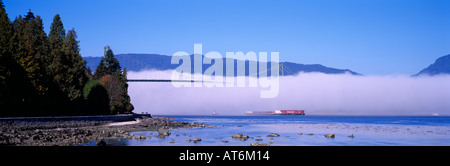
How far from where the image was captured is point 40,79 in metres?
36.6

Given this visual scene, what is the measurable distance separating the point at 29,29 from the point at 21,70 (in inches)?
743

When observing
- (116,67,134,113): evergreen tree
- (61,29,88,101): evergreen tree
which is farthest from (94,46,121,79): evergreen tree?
(61,29,88,101): evergreen tree

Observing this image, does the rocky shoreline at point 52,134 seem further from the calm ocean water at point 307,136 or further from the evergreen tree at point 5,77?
the evergreen tree at point 5,77

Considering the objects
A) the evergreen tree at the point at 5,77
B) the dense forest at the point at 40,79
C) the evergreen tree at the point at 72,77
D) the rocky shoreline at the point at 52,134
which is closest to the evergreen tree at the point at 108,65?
the dense forest at the point at 40,79

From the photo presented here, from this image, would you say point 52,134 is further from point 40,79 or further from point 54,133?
point 40,79

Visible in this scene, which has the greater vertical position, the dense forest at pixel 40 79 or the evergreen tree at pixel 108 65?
the evergreen tree at pixel 108 65

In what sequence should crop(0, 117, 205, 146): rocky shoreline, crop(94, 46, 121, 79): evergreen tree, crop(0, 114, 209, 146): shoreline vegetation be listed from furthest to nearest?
crop(94, 46, 121, 79): evergreen tree < crop(0, 114, 209, 146): shoreline vegetation < crop(0, 117, 205, 146): rocky shoreline

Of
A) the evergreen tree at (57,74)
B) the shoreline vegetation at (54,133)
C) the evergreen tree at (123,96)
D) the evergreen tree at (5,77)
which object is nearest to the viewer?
the shoreline vegetation at (54,133)

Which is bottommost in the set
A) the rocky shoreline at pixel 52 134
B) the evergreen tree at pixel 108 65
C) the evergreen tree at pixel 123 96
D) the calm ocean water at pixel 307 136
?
the calm ocean water at pixel 307 136

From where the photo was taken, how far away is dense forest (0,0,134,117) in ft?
104

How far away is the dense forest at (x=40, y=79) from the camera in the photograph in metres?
31.8

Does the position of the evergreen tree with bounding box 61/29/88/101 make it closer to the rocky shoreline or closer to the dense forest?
the dense forest

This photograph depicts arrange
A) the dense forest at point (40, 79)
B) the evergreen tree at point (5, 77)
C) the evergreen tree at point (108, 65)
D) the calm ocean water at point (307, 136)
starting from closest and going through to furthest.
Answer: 1. the calm ocean water at point (307, 136)
2. the evergreen tree at point (5, 77)
3. the dense forest at point (40, 79)
4. the evergreen tree at point (108, 65)
